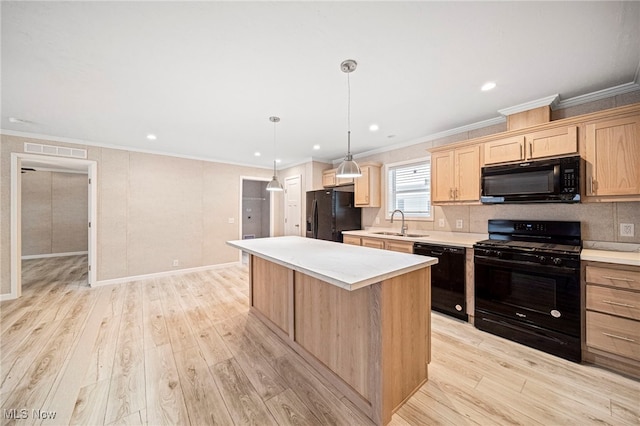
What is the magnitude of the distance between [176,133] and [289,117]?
77.1 inches

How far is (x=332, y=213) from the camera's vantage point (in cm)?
443

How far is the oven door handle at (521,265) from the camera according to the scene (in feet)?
6.80

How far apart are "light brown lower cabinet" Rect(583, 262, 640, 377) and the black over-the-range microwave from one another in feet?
2.34

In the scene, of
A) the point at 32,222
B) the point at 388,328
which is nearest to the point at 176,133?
the point at 388,328

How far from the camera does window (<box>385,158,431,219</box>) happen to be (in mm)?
3850

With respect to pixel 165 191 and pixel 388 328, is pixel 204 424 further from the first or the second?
pixel 165 191

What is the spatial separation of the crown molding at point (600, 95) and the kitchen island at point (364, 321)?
2.49 meters

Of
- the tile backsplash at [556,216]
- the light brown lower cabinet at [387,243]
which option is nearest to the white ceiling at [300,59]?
the tile backsplash at [556,216]

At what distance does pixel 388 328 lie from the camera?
1491 mm

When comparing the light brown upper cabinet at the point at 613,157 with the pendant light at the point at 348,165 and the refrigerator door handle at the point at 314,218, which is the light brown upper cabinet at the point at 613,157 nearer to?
the pendant light at the point at 348,165

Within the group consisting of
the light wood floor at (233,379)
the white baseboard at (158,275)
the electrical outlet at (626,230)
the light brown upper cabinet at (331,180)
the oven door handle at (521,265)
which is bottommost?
the light wood floor at (233,379)

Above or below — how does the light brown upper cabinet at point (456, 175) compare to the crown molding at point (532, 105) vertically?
below

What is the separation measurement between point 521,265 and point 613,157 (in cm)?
123

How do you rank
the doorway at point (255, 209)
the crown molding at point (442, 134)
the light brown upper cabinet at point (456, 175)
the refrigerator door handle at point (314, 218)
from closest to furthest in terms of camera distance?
the light brown upper cabinet at point (456, 175)
the crown molding at point (442, 134)
the refrigerator door handle at point (314, 218)
the doorway at point (255, 209)
